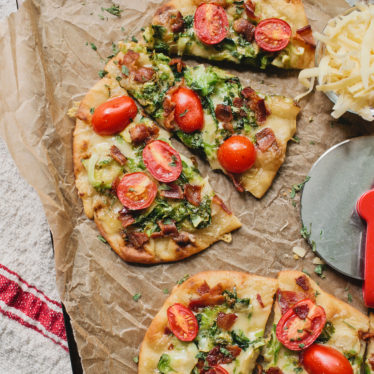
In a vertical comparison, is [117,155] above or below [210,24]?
below

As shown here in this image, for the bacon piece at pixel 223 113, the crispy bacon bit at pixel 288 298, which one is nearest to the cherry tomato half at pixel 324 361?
the crispy bacon bit at pixel 288 298

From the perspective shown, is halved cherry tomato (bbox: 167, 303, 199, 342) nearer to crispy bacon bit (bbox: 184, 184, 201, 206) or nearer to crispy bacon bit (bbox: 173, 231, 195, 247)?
crispy bacon bit (bbox: 173, 231, 195, 247)

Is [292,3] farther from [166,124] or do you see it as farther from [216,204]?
[216,204]

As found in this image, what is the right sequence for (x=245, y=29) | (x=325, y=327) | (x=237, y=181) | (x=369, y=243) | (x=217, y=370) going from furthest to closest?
(x=245, y=29) → (x=237, y=181) → (x=369, y=243) → (x=325, y=327) → (x=217, y=370)

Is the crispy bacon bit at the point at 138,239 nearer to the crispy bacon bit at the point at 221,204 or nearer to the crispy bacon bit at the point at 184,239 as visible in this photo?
the crispy bacon bit at the point at 184,239

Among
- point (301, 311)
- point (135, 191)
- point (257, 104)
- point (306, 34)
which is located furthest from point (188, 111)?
point (301, 311)

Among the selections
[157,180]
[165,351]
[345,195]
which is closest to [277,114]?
[345,195]

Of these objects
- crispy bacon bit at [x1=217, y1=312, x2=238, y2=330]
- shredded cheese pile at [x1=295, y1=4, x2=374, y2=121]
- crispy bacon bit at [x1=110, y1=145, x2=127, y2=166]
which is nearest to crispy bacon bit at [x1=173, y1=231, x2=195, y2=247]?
crispy bacon bit at [x1=217, y1=312, x2=238, y2=330]

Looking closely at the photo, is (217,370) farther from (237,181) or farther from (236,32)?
(236,32)
